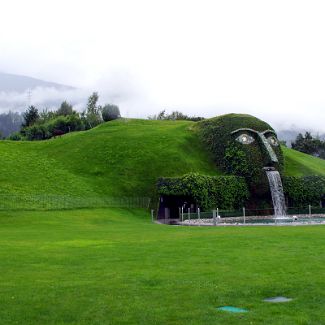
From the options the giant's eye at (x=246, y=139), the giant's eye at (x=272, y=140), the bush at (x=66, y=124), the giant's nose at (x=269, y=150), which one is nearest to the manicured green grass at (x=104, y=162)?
the giant's eye at (x=246, y=139)

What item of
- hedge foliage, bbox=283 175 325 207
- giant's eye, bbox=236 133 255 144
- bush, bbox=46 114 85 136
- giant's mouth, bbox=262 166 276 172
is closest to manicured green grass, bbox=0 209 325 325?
giant's mouth, bbox=262 166 276 172

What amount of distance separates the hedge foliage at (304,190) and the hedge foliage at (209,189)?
19.9ft

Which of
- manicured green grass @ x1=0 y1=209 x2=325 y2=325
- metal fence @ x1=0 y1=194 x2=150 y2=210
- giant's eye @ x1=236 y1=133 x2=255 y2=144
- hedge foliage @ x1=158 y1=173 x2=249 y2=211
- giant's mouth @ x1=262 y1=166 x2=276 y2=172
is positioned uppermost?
giant's eye @ x1=236 y1=133 x2=255 y2=144

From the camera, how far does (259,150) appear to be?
62.9 metres

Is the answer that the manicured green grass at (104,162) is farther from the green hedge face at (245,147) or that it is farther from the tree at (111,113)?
the tree at (111,113)

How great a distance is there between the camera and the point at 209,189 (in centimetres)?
5638

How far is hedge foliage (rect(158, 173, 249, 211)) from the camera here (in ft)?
179

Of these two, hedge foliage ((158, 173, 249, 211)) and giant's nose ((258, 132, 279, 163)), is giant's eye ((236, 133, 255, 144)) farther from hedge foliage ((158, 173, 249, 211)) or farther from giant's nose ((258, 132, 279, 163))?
hedge foliage ((158, 173, 249, 211))

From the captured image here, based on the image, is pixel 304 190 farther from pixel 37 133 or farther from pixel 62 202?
pixel 37 133

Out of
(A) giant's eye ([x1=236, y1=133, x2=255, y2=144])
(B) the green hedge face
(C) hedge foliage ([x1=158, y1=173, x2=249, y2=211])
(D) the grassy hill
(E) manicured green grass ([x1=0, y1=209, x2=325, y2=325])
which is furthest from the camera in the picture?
(A) giant's eye ([x1=236, y1=133, x2=255, y2=144])

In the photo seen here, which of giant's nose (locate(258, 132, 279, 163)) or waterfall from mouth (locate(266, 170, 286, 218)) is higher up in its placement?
giant's nose (locate(258, 132, 279, 163))

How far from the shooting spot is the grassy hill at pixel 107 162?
2215 inches

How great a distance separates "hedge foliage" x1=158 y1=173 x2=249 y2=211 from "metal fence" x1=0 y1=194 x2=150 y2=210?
3.66m

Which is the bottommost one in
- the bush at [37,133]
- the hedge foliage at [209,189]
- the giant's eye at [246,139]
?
the hedge foliage at [209,189]
